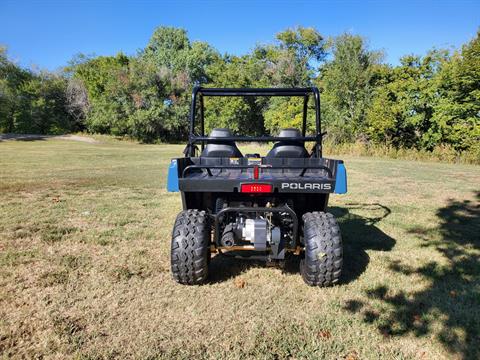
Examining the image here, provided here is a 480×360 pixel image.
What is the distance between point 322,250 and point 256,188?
2.67 feet

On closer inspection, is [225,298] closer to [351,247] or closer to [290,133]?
[290,133]

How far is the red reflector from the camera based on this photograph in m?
3.36

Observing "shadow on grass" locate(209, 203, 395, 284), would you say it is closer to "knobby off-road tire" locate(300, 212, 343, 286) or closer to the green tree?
"knobby off-road tire" locate(300, 212, 343, 286)

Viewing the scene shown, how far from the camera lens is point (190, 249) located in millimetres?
3488

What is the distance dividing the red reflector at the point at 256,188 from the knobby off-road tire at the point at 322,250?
0.56 m

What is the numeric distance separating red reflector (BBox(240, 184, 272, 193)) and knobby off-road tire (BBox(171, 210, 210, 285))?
52 centimetres

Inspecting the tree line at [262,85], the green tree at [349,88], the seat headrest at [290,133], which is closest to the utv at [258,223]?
the seat headrest at [290,133]

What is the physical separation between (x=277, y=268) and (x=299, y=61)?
4071cm

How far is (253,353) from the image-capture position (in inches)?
104

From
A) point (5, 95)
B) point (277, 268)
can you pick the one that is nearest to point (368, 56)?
point (277, 268)

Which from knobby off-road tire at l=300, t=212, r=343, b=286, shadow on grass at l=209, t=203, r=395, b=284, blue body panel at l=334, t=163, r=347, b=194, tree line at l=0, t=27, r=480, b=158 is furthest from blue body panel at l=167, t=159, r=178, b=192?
tree line at l=0, t=27, r=480, b=158

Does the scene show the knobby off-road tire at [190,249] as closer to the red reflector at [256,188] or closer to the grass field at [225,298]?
the grass field at [225,298]

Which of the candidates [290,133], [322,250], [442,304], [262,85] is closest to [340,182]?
[322,250]

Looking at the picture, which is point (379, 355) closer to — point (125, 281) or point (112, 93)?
point (125, 281)
